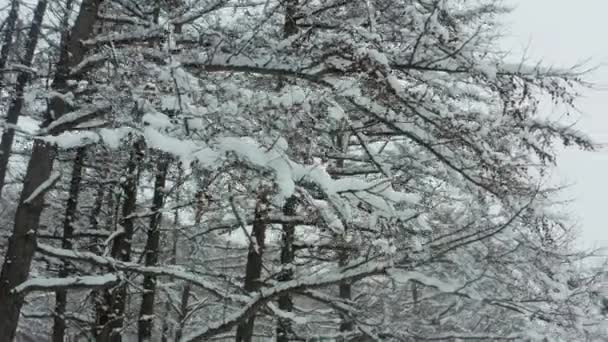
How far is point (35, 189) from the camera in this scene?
5172 millimetres

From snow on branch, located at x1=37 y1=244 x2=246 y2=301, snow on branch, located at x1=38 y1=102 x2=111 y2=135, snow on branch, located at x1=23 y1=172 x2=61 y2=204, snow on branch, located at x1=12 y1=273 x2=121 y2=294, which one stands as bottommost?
snow on branch, located at x1=12 y1=273 x2=121 y2=294

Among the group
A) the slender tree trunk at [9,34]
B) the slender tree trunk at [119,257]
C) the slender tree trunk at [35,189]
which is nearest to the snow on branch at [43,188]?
the slender tree trunk at [35,189]

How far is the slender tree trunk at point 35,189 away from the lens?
5074 mm

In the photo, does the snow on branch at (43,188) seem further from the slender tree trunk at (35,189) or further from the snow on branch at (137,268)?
the snow on branch at (137,268)

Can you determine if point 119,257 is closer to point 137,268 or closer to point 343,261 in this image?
point 343,261

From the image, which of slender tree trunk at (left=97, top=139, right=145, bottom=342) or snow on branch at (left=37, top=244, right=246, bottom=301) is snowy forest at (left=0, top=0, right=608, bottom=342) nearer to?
snow on branch at (left=37, top=244, right=246, bottom=301)

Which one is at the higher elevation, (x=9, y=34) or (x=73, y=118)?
(x=9, y=34)

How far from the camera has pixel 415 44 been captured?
4.44 meters

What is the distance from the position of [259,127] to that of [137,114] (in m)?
0.81

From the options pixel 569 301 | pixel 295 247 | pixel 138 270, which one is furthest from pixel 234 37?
pixel 295 247

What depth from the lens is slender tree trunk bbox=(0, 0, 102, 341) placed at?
16.6ft

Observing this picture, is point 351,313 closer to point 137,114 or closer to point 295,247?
point 137,114

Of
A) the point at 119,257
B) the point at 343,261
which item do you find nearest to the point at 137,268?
the point at 343,261

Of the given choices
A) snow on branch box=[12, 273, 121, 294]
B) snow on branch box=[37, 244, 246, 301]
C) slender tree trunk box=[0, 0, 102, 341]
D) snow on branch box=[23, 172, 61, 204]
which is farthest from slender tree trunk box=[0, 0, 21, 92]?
snow on branch box=[12, 273, 121, 294]
